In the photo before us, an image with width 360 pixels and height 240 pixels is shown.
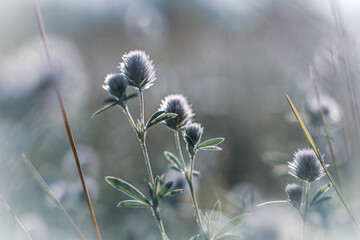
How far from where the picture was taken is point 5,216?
1.66m

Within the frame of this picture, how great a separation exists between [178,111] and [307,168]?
0.38m

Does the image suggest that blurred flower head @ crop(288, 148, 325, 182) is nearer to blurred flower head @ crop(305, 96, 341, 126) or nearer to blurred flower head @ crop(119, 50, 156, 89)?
blurred flower head @ crop(119, 50, 156, 89)

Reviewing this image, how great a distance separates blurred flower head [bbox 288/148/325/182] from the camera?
1.00 metres

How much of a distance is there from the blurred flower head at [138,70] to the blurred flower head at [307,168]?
0.45m

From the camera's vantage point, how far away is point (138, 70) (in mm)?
1045

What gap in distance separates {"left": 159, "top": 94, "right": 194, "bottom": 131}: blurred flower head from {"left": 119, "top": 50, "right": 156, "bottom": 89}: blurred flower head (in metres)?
0.09

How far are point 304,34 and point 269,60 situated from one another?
5.65ft

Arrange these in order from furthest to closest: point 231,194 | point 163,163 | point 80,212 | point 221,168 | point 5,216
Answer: point 163,163
point 221,168
point 80,212
point 231,194
point 5,216

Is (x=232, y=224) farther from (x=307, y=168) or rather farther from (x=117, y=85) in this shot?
(x=117, y=85)

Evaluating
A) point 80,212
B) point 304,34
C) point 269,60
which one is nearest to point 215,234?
point 80,212

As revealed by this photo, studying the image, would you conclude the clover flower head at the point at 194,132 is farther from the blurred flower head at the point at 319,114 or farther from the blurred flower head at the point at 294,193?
the blurred flower head at the point at 319,114

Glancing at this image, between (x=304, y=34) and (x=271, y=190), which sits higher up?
(x=304, y=34)

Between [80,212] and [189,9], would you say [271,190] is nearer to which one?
[80,212]

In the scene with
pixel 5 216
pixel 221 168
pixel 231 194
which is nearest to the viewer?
pixel 5 216
